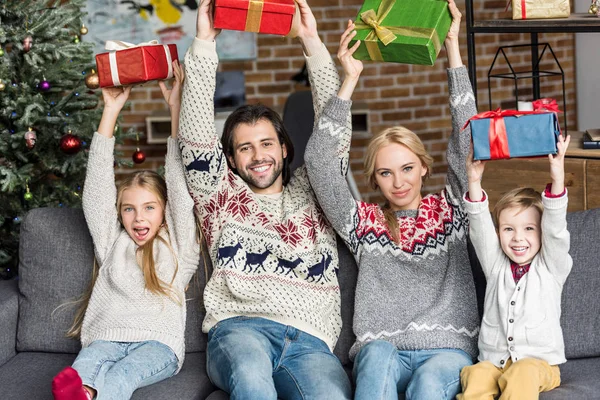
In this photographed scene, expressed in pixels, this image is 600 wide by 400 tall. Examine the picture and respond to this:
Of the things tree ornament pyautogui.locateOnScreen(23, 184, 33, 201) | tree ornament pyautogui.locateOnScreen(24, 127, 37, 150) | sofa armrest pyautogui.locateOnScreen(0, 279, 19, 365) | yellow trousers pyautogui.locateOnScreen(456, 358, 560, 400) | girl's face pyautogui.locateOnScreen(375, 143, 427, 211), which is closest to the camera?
yellow trousers pyautogui.locateOnScreen(456, 358, 560, 400)

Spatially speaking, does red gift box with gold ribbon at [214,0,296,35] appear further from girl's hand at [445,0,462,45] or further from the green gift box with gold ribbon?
girl's hand at [445,0,462,45]

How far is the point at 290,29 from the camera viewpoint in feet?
7.93

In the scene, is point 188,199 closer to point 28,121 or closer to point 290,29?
point 290,29

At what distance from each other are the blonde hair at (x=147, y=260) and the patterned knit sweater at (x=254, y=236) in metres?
0.12

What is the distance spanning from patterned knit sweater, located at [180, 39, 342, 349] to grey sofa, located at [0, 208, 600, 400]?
0.33 feet

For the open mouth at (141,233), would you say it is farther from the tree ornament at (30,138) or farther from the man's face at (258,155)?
the tree ornament at (30,138)

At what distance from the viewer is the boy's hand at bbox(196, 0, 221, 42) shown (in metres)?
2.42

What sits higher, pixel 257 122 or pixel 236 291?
pixel 257 122

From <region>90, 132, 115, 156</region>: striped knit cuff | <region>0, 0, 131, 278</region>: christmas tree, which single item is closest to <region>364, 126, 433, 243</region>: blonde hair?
<region>90, 132, 115, 156</region>: striped knit cuff

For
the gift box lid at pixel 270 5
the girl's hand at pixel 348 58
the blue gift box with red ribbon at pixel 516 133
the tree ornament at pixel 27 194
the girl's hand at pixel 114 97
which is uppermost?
the gift box lid at pixel 270 5

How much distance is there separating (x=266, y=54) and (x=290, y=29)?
271cm

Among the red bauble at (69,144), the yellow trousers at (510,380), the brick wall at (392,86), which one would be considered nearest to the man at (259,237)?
the yellow trousers at (510,380)

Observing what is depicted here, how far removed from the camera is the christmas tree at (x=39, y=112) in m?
3.16

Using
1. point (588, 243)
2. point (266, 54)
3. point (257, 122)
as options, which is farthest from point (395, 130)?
point (266, 54)
